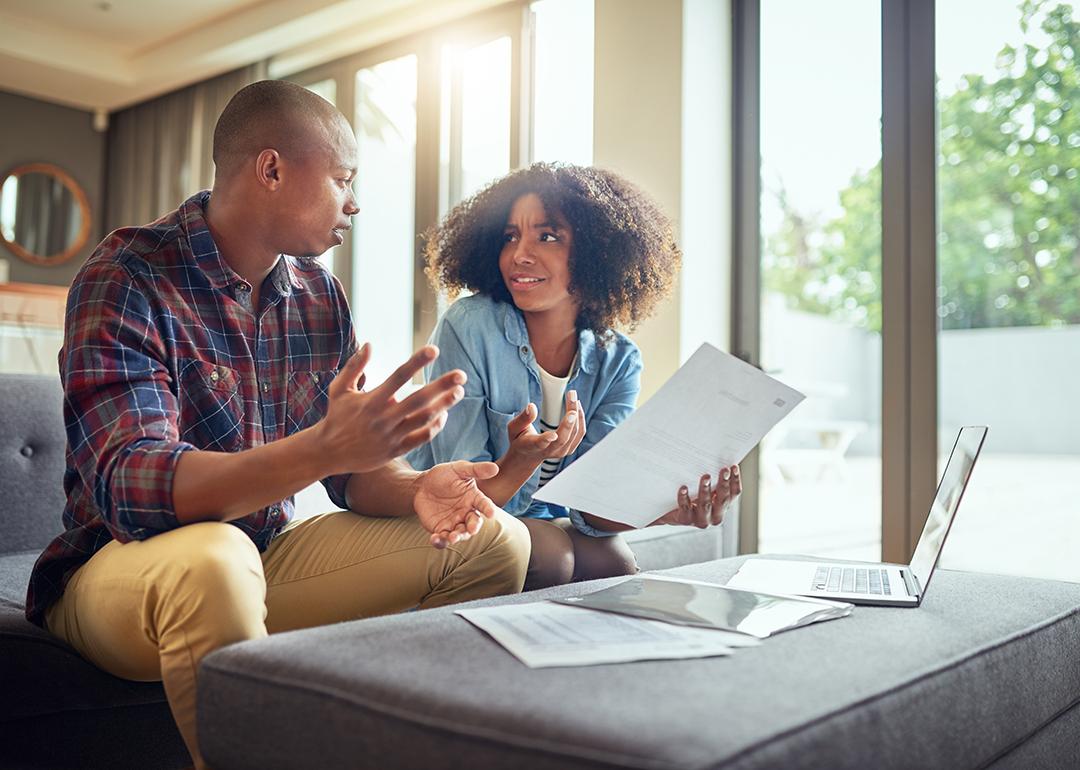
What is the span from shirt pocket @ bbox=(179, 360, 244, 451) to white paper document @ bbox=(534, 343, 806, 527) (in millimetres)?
451

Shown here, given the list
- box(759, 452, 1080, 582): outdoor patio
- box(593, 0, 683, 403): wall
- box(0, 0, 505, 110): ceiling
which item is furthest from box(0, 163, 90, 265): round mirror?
box(759, 452, 1080, 582): outdoor patio

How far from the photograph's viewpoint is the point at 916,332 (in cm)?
292

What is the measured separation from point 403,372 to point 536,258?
1.03 m

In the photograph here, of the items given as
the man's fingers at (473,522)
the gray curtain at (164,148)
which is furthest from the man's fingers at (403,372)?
the gray curtain at (164,148)

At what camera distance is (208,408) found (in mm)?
1381

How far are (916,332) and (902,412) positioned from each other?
0.24 metres

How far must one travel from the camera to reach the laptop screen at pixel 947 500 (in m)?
1.40

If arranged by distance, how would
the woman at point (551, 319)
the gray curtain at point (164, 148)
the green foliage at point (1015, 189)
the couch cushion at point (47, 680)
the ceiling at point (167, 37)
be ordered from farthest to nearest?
the gray curtain at point (164, 148) < the ceiling at point (167, 37) < the green foliage at point (1015, 189) < the woman at point (551, 319) < the couch cushion at point (47, 680)

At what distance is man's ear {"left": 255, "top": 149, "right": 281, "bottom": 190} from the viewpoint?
1476 mm

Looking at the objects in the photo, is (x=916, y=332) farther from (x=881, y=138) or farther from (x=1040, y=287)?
(x=881, y=138)

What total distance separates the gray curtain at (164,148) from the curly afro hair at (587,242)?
3.39 meters

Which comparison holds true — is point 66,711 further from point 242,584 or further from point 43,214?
point 43,214

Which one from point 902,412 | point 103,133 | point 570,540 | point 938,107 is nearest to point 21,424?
point 570,540

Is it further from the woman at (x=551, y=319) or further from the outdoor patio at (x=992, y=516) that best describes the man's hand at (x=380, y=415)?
the outdoor patio at (x=992, y=516)
